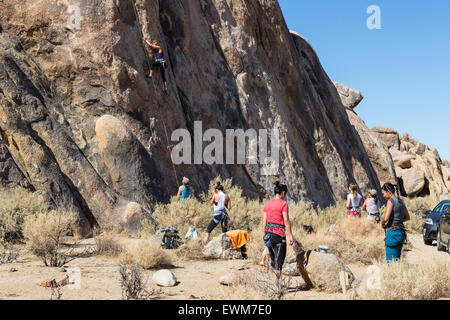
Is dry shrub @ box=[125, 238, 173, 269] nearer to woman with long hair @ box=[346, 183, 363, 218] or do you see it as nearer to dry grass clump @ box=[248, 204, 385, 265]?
dry grass clump @ box=[248, 204, 385, 265]

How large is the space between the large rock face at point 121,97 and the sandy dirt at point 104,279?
3234 mm

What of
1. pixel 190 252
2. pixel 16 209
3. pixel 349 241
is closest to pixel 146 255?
pixel 190 252

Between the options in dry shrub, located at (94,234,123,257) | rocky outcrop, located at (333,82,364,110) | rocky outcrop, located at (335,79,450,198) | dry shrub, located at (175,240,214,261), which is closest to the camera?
dry shrub, located at (94,234,123,257)

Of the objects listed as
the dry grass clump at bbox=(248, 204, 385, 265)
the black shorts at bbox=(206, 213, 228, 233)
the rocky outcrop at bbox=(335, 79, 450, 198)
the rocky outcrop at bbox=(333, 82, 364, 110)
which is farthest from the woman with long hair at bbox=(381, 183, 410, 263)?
the rocky outcrop at bbox=(333, 82, 364, 110)

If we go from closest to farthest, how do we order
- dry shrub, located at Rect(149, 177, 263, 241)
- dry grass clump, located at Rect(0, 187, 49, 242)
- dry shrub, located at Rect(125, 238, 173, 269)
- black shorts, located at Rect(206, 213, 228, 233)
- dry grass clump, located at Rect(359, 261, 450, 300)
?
dry grass clump, located at Rect(359, 261, 450, 300), dry shrub, located at Rect(125, 238, 173, 269), dry grass clump, located at Rect(0, 187, 49, 242), black shorts, located at Rect(206, 213, 228, 233), dry shrub, located at Rect(149, 177, 263, 241)

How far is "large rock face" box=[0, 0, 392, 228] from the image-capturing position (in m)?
11.9

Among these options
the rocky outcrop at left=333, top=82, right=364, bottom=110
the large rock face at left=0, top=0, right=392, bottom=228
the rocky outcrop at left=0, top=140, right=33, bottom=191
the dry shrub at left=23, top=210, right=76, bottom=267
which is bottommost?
the dry shrub at left=23, top=210, right=76, bottom=267

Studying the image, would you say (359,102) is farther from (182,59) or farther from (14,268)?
(14,268)

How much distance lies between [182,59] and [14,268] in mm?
12077

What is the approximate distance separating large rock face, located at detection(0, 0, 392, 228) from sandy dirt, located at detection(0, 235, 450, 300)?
3.23 metres

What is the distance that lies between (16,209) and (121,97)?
5108 mm

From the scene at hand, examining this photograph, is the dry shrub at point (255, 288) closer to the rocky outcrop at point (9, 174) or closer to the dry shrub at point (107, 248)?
the dry shrub at point (107, 248)

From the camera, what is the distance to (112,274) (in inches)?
297

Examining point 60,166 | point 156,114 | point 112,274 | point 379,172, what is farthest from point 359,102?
point 112,274
